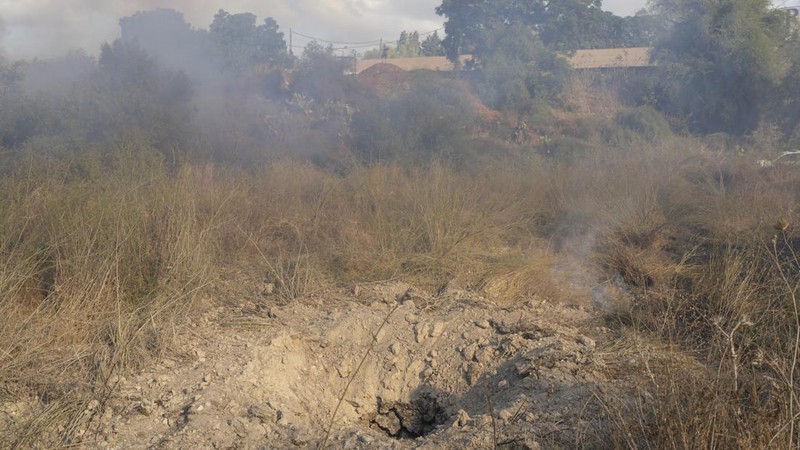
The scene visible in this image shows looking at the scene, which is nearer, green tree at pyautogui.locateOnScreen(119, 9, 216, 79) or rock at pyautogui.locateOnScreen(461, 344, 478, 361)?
rock at pyautogui.locateOnScreen(461, 344, 478, 361)

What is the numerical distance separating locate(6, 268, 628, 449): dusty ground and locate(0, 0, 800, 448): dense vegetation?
267mm

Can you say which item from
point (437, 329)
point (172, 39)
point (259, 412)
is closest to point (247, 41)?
point (172, 39)

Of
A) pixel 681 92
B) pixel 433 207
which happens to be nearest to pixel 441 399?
pixel 433 207

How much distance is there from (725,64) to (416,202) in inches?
652

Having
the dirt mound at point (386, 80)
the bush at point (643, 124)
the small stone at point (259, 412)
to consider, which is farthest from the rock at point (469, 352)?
the dirt mound at point (386, 80)

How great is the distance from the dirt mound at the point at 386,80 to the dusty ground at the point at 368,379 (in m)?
15.9

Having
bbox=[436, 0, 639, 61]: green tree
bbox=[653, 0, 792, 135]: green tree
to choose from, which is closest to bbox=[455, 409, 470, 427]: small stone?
bbox=[653, 0, 792, 135]: green tree

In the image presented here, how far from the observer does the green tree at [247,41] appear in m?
28.6

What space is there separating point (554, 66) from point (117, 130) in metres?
17.8

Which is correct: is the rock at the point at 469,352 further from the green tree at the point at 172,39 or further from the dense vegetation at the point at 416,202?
the green tree at the point at 172,39

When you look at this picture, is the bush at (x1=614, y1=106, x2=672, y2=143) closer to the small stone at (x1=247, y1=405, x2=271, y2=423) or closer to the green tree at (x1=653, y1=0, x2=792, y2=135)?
the green tree at (x1=653, y1=0, x2=792, y2=135)

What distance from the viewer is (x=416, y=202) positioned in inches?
355

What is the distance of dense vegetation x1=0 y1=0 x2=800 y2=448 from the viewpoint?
4637 millimetres

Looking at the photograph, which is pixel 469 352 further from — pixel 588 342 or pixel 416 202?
pixel 416 202
